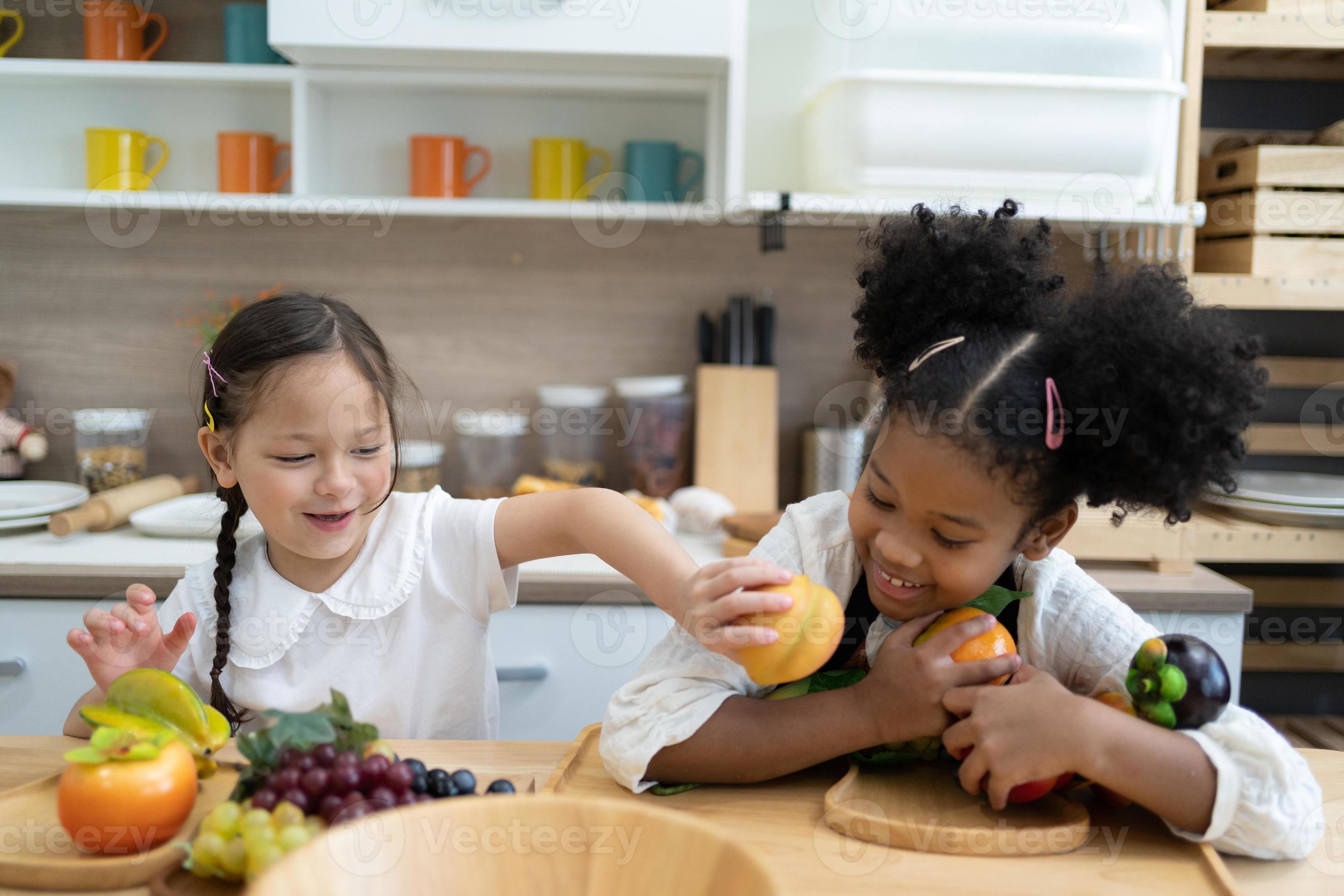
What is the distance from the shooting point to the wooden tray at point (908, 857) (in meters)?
0.63

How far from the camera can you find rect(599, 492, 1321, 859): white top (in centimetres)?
67

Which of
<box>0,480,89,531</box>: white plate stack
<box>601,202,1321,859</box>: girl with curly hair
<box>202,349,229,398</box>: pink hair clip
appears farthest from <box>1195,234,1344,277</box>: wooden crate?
<box>0,480,89,531</box>: white plate stack

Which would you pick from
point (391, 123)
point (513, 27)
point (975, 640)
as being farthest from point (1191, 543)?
point (391, 123)

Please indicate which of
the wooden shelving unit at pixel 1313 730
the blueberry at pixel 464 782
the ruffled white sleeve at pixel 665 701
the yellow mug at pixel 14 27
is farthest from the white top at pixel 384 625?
the wooden shelving unit at pixel 1313 730

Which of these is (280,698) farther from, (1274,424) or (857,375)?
(1274,424)

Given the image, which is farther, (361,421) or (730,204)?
(730,204)

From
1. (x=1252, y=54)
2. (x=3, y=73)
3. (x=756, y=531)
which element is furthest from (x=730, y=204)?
(x=3, y=73)

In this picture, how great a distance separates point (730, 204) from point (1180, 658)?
3.87 ft

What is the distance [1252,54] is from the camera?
6.19 feet

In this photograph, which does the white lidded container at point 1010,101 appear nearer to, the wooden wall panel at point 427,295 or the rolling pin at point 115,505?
the wooden wall panel at point 427,295

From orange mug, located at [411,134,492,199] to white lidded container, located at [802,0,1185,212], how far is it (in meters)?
0.68

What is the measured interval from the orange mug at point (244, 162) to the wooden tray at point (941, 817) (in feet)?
5.20

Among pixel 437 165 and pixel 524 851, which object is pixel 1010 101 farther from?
pixel 524 851

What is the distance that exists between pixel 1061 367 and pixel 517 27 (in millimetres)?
1187
